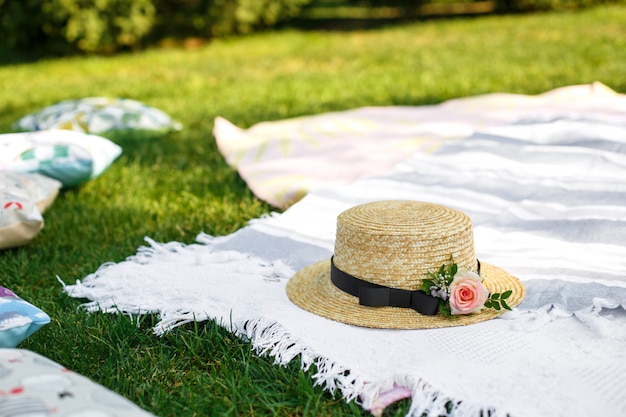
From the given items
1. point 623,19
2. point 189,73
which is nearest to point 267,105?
point 189,73

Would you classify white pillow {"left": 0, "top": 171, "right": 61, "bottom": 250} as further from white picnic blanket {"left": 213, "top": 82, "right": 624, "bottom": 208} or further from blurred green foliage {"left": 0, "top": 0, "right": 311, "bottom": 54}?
blurred green foliage {"left": 0, "top": 0, "right": 311, "bottom": 54}

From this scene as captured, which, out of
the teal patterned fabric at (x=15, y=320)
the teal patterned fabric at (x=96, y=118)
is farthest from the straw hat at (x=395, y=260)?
the teal patterned fabric at (x=96, y=118)

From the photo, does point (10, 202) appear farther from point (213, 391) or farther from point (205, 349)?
point (213, 391)

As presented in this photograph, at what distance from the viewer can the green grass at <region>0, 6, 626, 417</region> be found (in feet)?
5.80

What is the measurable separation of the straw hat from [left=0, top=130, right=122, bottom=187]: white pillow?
5.34ft

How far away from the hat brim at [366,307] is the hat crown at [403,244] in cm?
8

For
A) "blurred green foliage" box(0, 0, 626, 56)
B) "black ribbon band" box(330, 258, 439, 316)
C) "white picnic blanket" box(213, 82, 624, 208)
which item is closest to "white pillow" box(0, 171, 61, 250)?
"white picnic blanket" box(213, 82, 624, 208)

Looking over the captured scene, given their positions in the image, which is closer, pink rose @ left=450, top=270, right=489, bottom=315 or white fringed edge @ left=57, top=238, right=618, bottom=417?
white fringed edge @ left=57, top=238, right=618, bottom=417

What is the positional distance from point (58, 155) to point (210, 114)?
71.4 inches

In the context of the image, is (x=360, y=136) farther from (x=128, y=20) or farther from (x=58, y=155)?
(x=128, y=20)

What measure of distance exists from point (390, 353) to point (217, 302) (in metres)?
0.60

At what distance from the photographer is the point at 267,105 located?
4.99 meters

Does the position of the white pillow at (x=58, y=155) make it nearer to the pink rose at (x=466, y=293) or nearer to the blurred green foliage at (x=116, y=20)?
the pink rose at (x=466, y=293)

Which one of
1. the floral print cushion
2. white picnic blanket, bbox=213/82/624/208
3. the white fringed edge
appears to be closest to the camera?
the floral print cushion
